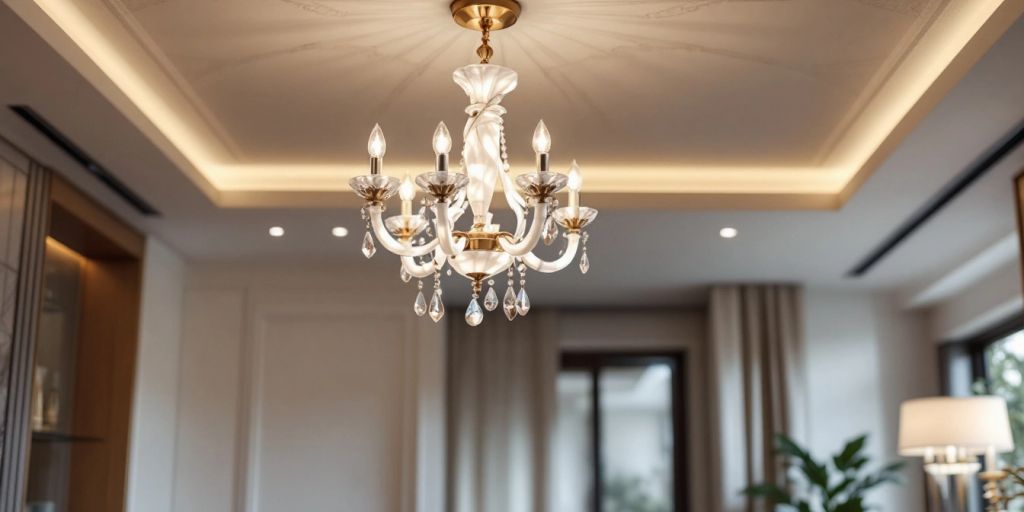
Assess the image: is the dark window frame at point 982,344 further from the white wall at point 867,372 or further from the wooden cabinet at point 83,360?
the wooden cabinet at point 83,360

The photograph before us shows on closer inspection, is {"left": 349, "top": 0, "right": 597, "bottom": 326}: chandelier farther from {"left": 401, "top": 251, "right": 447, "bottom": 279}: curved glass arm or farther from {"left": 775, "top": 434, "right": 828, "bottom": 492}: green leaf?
{"left": 775, "top": 434, "right": 828, "bottom": 492}: green leaf

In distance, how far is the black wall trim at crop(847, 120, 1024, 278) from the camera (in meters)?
4.01

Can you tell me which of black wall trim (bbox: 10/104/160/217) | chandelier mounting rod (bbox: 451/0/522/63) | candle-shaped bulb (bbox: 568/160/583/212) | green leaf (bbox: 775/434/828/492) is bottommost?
green leaf (bbox: 775/434/828/492)

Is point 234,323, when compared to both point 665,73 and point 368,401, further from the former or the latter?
point 665,73

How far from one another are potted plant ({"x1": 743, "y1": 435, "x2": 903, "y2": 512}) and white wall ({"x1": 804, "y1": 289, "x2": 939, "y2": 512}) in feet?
0.69

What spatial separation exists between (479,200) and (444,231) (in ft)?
1.06

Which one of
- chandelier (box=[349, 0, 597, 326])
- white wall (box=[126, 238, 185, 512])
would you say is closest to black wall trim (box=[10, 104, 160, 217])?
white wall (box=[126, 238, 185, 512])

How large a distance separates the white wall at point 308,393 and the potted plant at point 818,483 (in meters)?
1.71

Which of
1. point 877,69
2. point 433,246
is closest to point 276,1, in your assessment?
point 433,246

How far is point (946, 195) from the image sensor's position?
4.66 m

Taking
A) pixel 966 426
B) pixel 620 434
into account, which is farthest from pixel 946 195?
pixel 620 434

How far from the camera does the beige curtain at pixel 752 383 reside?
20.4ft

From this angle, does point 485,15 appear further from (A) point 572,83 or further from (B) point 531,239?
(B) point 531,239

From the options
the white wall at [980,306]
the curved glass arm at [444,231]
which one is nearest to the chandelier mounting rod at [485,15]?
the curved glass arm at [444,231]
